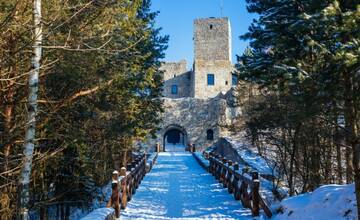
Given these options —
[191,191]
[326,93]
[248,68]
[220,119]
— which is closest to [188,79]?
[220,119]

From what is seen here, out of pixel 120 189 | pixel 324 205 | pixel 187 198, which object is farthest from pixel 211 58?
pixel 324 205

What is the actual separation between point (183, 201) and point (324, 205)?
403 cm

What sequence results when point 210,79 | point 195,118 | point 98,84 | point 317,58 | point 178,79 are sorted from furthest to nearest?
point 178,79
point 210,79
point 195,118
point 98,84
point 317,58

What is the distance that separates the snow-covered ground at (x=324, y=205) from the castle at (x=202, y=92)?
2195cm

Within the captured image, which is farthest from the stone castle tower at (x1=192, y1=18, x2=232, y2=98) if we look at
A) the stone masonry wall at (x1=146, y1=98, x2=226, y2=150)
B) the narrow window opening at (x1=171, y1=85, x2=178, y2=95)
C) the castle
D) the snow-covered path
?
the snow-covered path

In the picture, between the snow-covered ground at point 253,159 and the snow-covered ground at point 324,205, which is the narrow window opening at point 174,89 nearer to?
the snow-covered ground at point 253,159

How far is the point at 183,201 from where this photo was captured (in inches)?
361

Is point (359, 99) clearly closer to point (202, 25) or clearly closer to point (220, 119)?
point (220, 119)

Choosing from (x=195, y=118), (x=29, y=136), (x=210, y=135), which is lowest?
(x=210, y=135)

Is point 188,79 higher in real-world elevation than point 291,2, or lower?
higher

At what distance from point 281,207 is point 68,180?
4.07 meters

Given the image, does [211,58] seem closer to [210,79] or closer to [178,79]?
[210,79]

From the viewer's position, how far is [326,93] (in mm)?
4801

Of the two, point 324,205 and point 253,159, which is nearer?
point 324,205
